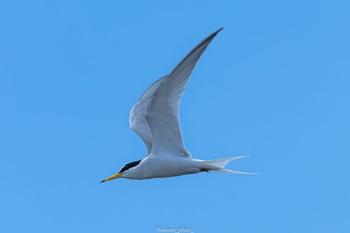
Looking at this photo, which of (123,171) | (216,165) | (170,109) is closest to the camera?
(170,109)

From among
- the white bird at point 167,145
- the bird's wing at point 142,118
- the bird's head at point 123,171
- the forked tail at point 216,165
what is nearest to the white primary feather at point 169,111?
the white bird at point 167,145

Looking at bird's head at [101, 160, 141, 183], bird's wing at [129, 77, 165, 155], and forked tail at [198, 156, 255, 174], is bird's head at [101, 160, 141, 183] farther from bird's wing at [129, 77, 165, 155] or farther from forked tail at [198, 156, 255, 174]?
forked tail at [198, 156, 255, 174]

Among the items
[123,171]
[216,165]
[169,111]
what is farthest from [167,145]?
[123,171]

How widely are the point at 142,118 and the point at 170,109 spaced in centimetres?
207

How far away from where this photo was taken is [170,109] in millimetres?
9266

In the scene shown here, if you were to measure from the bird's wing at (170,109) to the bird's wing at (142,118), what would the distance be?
3.78 ft

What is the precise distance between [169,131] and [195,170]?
0.75m

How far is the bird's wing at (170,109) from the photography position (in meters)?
8.46

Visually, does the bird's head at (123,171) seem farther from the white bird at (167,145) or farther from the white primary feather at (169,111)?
the white primary feather at (169,111)

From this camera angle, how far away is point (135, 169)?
32.7 ft

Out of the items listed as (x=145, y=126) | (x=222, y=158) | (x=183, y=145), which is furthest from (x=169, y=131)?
(x=145, y=126)

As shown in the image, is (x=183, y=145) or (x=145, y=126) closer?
(x=183, y=145)

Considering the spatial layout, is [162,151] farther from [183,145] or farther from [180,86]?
[180,86]

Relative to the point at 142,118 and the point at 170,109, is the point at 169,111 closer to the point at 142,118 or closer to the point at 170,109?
the point at 170,109
